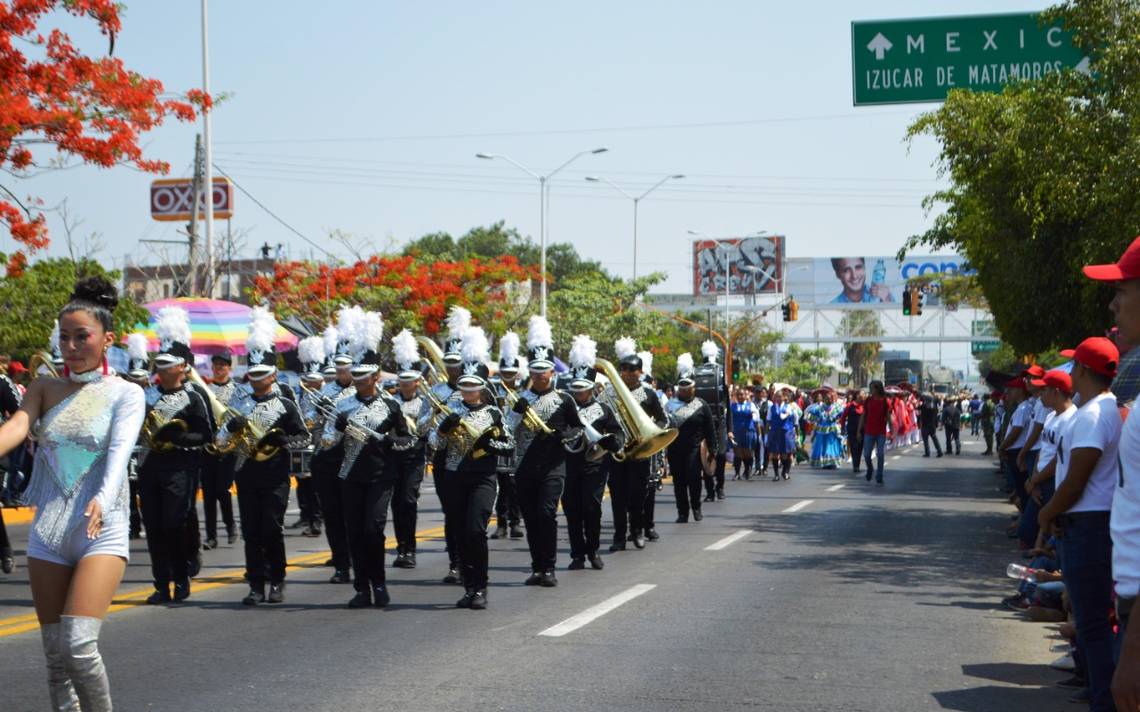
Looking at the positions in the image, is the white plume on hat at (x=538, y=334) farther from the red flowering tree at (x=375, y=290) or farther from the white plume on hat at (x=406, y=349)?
the red flowering tree at (x=375, y=290)

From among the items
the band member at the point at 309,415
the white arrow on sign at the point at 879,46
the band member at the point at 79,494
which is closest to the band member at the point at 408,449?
the band member at the point at 309,415

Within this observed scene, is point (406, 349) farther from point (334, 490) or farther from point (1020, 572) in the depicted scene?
point (1020, 572)

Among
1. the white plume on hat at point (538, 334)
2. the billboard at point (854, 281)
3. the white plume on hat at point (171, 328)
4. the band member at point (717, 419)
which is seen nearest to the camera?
the white plume on hat at point (171, 328)

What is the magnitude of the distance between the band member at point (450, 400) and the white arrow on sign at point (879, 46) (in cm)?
706

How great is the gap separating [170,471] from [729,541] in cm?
724

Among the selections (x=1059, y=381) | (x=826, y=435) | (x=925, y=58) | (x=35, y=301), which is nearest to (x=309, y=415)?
(x=1059, y=381)

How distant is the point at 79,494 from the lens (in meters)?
5.73

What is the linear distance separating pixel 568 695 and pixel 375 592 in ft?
12.5

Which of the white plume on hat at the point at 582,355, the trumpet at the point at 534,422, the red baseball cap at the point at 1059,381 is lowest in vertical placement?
the trumpet at the point at 534,422

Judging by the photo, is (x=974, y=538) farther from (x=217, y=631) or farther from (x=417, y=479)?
(x=217, y=631)

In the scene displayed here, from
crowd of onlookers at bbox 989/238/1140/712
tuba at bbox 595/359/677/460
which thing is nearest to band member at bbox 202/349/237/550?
tuba at bbox 595/359/677/460

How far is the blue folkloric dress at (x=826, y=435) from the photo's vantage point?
1455 inches

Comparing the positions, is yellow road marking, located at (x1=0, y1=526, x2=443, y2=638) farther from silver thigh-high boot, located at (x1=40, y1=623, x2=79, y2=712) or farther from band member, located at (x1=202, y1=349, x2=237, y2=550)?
silver thigh-high boot, located at (x1=40, y1=623, x2=79, y2=712)

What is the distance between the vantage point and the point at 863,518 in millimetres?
20297
